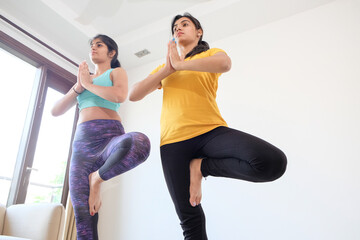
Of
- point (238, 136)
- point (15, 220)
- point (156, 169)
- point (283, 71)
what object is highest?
point (283, 71)

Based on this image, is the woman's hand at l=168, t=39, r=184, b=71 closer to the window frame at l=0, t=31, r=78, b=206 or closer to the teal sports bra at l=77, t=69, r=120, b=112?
the teal sports bra at l=77, t=69, r=120, b=112

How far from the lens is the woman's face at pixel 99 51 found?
172 centimetres

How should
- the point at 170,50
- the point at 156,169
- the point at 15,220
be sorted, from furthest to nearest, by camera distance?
the point at 156,169 < the point at 15,220 < the point at 170,50

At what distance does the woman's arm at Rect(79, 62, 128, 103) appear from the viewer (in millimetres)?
1454

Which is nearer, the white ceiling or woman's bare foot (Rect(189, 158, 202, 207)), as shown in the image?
woman's bare foot (Rect(189, 158, 202, 207))

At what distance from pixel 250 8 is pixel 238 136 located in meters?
2.12

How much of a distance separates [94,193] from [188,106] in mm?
623

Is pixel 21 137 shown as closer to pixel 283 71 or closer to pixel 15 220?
pixel 15 220

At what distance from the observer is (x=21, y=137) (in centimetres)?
285

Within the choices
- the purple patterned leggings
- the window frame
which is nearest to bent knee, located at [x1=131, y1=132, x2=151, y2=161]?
the purple patterned leggings

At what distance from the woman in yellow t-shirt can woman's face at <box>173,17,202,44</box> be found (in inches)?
6.9

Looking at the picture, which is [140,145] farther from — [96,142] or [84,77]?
[84,77]

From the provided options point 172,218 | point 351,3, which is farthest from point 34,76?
point 351,3

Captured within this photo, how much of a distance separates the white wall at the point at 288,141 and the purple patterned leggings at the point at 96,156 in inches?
57.8
